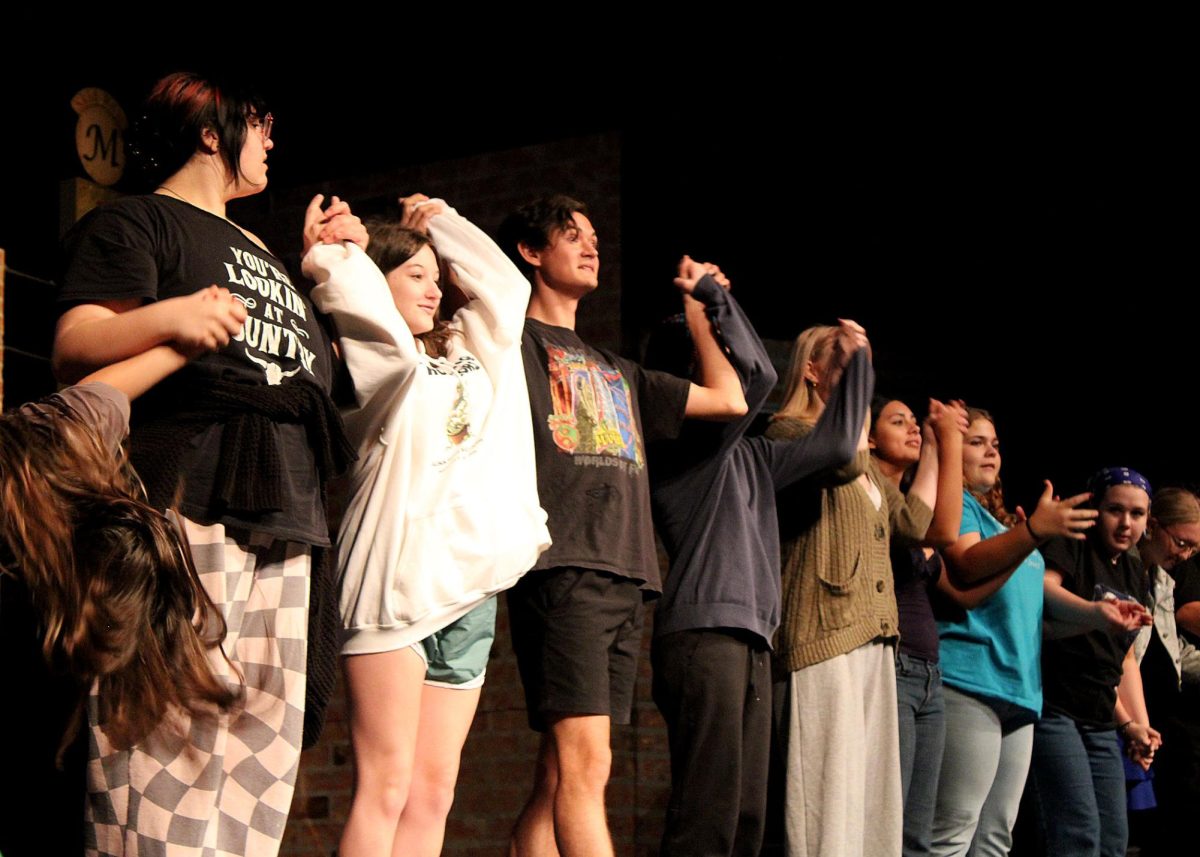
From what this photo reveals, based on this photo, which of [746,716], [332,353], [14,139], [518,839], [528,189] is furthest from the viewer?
[528,189]

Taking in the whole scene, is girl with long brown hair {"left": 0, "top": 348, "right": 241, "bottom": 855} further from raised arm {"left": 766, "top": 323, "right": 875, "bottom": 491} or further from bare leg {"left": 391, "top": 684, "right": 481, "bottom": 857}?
raised arm {"left": 766, "top": 323, "right": 875, "bottom": 491}

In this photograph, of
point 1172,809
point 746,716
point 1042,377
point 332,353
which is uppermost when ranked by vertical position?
point 1042,377

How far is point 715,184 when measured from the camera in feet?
16.3

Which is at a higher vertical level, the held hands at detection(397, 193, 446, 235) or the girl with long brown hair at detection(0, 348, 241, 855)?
the held hands at detection(397, 193, 446, 235)

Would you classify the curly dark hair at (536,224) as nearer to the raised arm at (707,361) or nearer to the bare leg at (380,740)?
the raised arm at (707,361)

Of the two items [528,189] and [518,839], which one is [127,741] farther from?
[528,189]

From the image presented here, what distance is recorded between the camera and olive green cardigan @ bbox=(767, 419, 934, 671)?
11.6 ft

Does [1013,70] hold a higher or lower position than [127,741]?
higher

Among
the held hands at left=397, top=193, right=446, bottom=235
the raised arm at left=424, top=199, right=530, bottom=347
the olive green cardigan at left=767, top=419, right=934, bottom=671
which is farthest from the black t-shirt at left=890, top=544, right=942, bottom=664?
the held hands at left=397, top=193, right=446, bottom=235

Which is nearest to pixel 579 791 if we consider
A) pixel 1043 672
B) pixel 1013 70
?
pixel 1043 672

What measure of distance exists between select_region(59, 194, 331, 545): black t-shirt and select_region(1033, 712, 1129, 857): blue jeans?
272cm

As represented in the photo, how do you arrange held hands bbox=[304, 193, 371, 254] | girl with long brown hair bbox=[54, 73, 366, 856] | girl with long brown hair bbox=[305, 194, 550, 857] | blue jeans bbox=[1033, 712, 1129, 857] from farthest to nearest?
blue jeans bbox=[1033, 712, 1129, 857] < held hands bbox=[304, 193, 371, 254] < girl with long brown hair bbox=[305, 194, 550, 857] < girl with long brown hair bbox=[54, 73, 366, 856]

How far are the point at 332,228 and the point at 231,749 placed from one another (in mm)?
970

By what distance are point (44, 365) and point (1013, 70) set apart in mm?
2990
